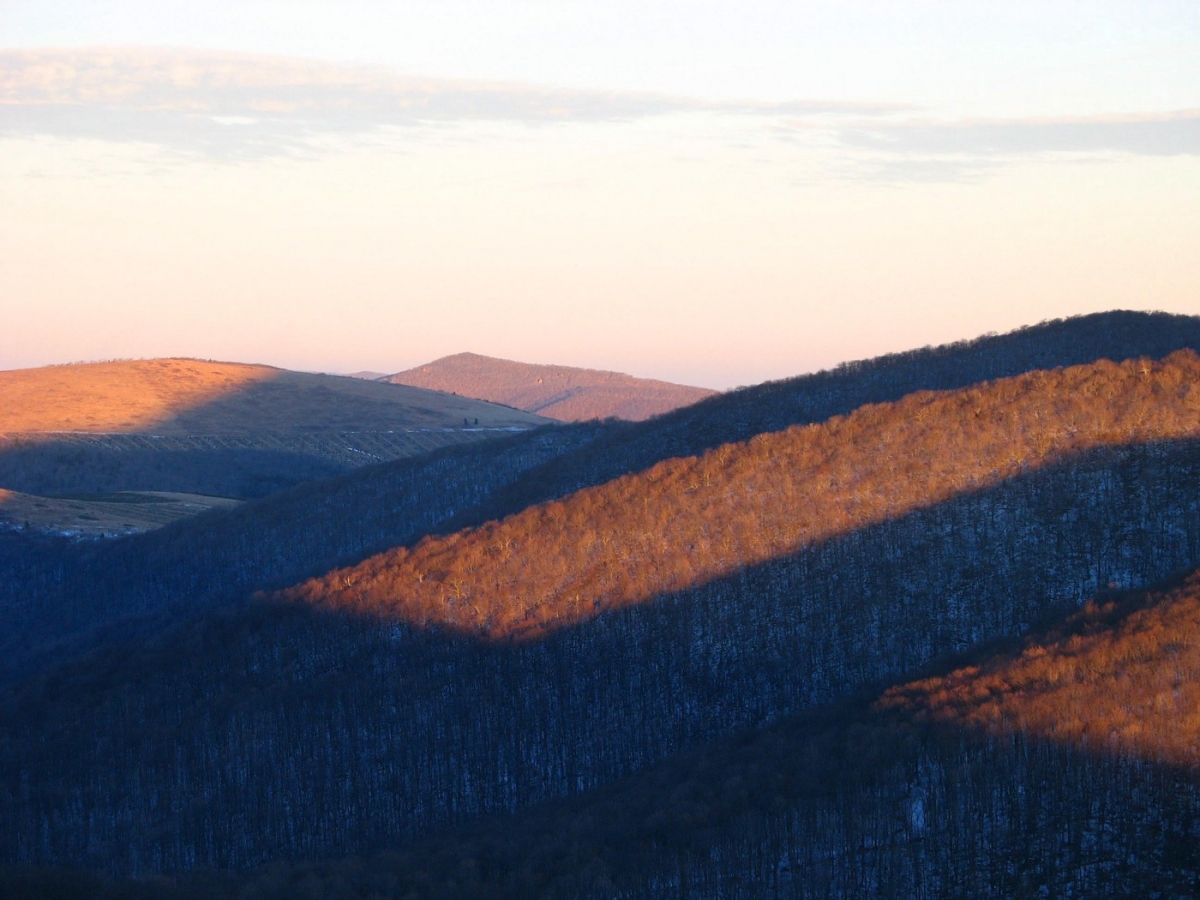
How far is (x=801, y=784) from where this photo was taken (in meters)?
17.9

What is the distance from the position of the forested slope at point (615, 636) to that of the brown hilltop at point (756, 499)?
0.09 m

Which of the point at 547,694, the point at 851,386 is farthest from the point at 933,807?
the point at 851,386

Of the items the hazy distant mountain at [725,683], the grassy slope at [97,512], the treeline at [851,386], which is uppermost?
the treeline at [851,386]

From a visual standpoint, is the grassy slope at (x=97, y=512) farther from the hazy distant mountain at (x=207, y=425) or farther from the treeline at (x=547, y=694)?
the treeline at (x=547, y=694)

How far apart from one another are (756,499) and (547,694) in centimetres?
816

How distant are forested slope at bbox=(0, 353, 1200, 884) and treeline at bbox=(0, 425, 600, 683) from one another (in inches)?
373

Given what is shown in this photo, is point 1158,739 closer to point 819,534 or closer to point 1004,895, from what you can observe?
point 1004,895

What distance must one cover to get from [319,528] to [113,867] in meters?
25.7

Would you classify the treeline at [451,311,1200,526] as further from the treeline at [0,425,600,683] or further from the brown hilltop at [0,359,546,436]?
the brown hilltop at [0,359,546,436]

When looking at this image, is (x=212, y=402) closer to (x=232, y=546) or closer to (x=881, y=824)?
(x=232, y=546)

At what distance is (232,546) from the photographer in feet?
158

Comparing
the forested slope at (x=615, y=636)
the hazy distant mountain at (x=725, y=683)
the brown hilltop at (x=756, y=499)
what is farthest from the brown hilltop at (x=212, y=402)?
the brown hilltop at (x=756, y=499)

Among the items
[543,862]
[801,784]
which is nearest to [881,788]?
[801,784]

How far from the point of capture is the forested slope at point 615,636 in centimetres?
2402
